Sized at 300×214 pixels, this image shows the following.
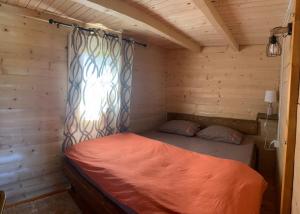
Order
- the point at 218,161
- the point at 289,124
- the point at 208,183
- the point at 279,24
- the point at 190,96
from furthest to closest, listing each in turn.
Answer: the point at 190,96 → the point at 279,24 → the point at 218,161 → the point at 208,183 → the point at 289,124

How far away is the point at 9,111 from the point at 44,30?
0.97 meters

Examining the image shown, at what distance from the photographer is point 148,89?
3.82 meters

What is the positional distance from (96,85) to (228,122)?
2.23 m

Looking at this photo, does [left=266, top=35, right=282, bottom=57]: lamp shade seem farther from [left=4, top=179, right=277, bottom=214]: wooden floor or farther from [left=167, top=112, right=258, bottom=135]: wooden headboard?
[left=167, top=112, right=258, bottom=135]: wooden headboard

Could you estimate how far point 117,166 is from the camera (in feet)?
6.52

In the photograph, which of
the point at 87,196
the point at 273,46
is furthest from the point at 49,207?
the point at 273,46

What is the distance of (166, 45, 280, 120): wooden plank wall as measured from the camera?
3314mm

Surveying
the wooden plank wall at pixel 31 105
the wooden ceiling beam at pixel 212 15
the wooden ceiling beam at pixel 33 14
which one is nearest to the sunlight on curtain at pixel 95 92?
the wooden plank wall at pixel 31 105

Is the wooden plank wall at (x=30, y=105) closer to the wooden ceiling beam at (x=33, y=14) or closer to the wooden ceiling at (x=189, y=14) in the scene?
the wooden ceiling beam at (x=33, y=14)

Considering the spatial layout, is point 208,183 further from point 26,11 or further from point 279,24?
point 26,11

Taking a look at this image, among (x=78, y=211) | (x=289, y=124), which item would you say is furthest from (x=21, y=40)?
(x=289, y=124)

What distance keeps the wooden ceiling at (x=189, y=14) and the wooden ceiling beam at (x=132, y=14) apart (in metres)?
0.03

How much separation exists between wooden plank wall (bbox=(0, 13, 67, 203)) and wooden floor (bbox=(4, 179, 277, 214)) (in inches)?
5.5

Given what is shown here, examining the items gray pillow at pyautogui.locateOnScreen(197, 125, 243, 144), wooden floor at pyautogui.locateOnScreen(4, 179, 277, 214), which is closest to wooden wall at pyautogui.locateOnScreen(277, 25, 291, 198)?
wooden floor at pyautogui.locateOnScreen(4, 179, 277, 214)
